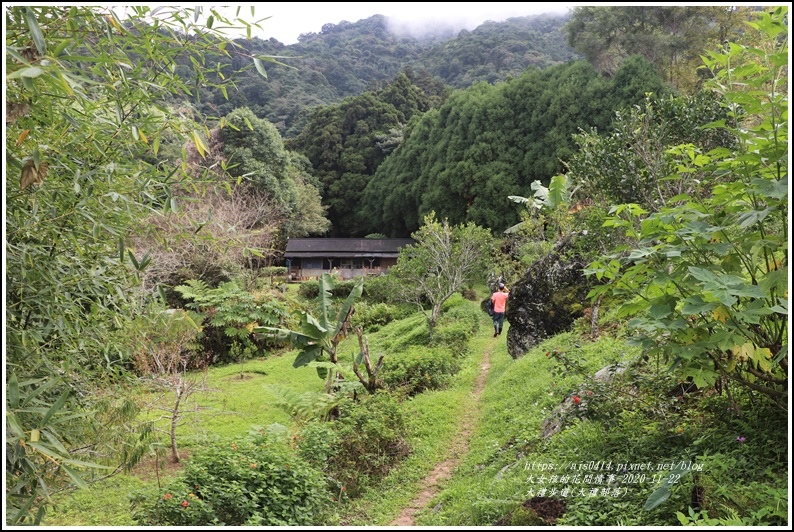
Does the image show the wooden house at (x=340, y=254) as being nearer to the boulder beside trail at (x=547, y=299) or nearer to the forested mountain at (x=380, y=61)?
the forested mountain at (x=380, y=61)

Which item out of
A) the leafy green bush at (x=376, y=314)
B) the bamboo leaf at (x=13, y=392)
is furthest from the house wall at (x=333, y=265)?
the bamboo leaf at (x=13, y=392)

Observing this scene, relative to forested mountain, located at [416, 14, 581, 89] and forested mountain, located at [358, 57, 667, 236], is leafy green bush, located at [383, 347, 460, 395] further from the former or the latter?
forested mountain, located at [416, 14, 581, 89]

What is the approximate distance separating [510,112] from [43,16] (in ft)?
91.3

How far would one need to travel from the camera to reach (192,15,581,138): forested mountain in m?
42.4

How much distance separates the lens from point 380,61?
54719 millimetres

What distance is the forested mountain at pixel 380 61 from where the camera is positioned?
4244 centimetres

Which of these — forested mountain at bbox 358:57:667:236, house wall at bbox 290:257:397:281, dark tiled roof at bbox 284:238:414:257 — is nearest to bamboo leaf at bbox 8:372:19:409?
forested mountain at bbox 358:57:667:236

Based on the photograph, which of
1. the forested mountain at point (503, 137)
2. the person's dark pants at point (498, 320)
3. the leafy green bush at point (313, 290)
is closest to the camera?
the person's dark pants at point (498, 320)

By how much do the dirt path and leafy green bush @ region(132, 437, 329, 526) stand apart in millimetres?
812

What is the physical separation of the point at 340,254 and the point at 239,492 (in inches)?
1078

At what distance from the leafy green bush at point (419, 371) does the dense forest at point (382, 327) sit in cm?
7

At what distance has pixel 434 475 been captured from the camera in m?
5.92

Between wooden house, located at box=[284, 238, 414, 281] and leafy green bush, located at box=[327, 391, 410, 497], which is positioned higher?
leafy green bush, located at box=[327, 391, 410, 497]

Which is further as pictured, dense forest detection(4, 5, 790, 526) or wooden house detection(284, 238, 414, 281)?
wooden house detection(284, 238, 414, 281)
